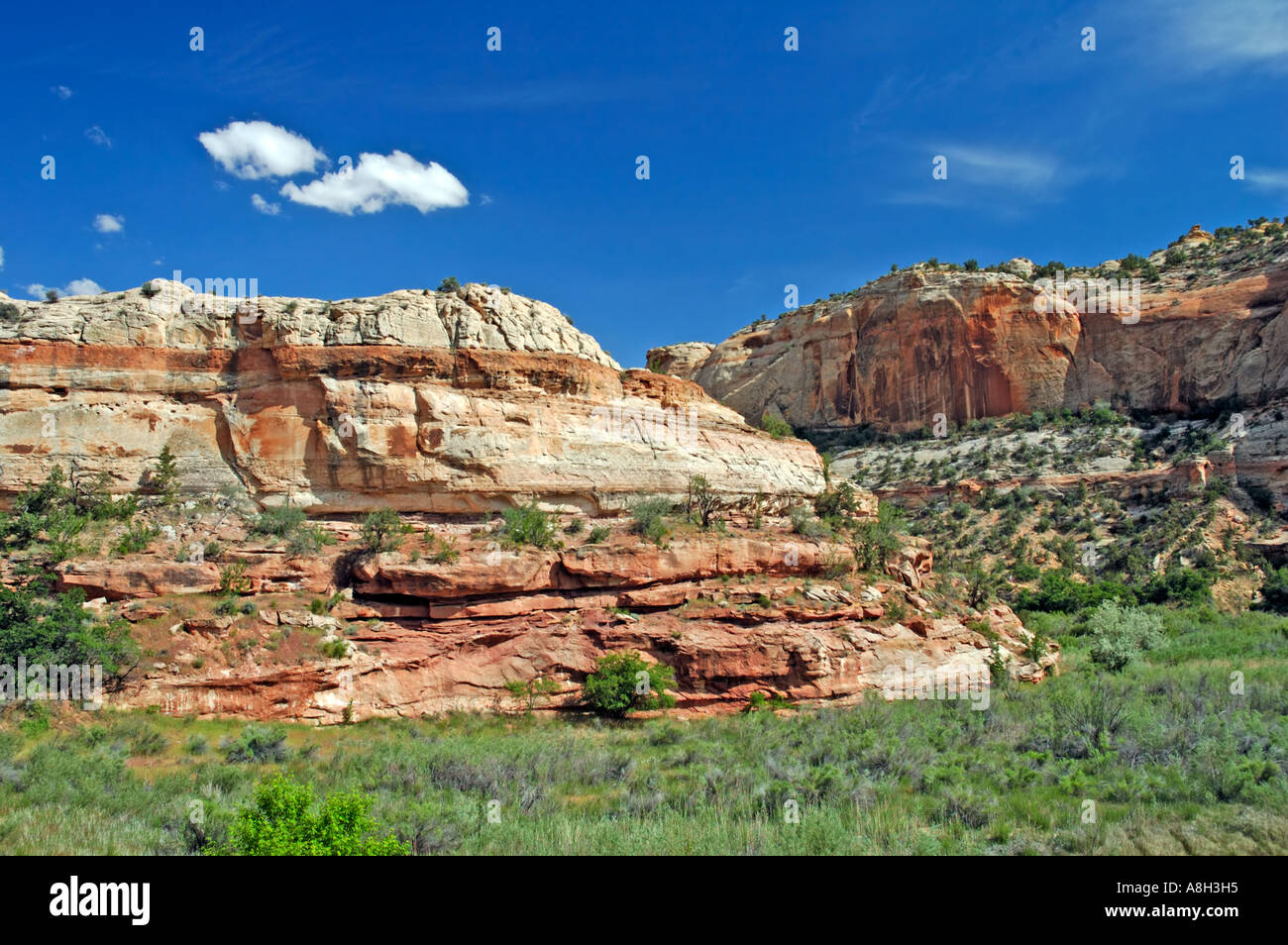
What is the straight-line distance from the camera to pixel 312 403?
2153cm

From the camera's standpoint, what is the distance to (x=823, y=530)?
25281 mm

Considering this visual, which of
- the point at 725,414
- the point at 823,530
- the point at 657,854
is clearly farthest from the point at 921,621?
the point at 657,854

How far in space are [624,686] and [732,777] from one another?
6.15 m

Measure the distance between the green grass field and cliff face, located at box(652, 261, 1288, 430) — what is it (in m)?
36.0

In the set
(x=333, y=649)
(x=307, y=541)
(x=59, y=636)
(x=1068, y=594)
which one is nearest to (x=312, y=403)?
(x=307, y=541)

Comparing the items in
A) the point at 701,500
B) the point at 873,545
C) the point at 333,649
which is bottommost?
the point at 333,649

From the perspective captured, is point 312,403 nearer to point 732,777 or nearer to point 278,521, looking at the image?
point 278,521

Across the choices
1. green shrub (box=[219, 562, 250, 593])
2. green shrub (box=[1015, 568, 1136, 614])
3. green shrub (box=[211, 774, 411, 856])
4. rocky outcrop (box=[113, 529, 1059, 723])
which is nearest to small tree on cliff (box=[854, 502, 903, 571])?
rocky outcrop (box=[113, 529, 1059, 723])

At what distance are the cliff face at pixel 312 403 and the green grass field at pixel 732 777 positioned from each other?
7128mm

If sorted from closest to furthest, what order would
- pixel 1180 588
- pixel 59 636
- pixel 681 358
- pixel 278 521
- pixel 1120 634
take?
pixel 59 636 → pixel 278 521 → pixel 1120 634 → pixel 1180 588 → pixel 681 358

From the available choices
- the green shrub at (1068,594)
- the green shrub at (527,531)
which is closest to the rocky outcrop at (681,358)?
the green shrub at (1068,594)

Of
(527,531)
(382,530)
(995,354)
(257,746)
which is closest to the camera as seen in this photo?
(257,746)
